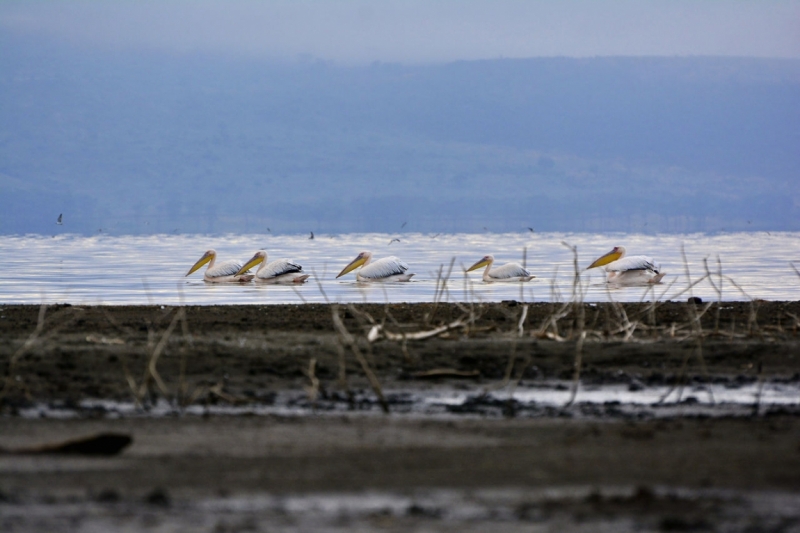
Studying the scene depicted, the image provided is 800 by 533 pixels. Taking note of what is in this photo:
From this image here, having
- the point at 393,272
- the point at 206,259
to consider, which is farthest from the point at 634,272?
the point at 206,259

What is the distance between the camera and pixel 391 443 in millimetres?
7535

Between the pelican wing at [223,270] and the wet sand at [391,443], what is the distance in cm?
1414

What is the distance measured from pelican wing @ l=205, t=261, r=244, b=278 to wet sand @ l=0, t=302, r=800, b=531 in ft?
46.4

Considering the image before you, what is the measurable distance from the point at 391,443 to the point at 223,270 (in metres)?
20.3

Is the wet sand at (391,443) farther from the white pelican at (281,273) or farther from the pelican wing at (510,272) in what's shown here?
the white pelican at (281,273)

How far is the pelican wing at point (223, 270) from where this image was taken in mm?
27312

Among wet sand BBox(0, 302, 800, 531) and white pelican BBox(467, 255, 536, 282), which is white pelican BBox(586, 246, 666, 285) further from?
wet sand BBox(0, 302, 800, 531)

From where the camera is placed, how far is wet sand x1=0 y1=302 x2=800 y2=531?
573 cm

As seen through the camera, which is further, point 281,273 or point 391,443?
point 281,273

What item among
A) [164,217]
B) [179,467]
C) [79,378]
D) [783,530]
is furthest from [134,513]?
[164,217]

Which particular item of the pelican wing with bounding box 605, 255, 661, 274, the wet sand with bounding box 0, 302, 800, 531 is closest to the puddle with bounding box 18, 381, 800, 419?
the wet sand with bounding box 0, 302, 800, 531

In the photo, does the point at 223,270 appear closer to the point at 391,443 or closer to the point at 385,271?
the point at 385,271

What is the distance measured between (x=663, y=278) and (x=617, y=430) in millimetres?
20188

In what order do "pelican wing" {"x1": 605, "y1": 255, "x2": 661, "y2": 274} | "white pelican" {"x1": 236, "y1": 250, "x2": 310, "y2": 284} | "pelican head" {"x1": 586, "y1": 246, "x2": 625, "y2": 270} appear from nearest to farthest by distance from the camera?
"pelican wing" {"x1": 605, "y1": 255, "x2": 661, "y2": 274} < "white pelican" {"x1": 236, "y1": 250, "x2": 310, "y2": 284} < "pelican head" {"x1": 586, "y1": 246, "x2": 625, "y2": 270}
